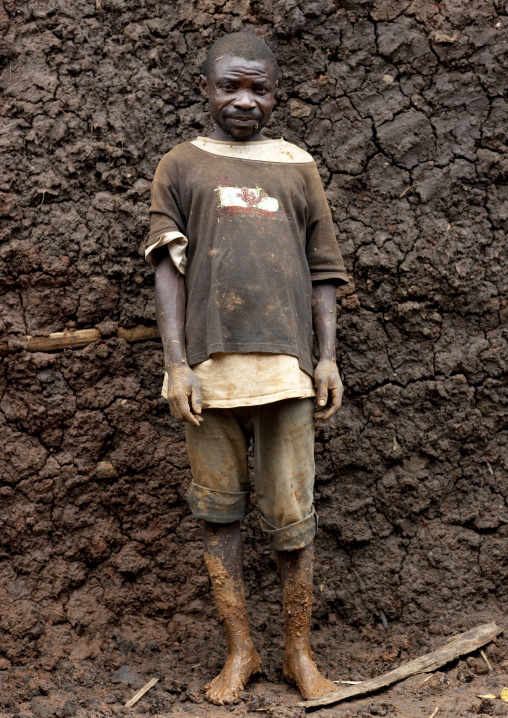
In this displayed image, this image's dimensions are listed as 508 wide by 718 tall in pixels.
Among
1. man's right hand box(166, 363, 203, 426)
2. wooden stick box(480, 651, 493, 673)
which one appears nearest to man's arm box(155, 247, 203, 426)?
man's right hand box(166, 363, 203, 426)

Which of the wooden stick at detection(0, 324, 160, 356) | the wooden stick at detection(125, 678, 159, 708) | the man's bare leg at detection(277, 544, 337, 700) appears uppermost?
the wooden stick at detection(0, 324, 160, 356)

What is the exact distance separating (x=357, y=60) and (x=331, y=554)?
7.08 ft

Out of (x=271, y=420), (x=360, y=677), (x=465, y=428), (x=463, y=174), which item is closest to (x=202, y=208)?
(x=271, y=420)

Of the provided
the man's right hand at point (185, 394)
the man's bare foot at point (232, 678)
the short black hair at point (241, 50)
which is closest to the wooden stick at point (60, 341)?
the man's right hand at point (185, 394)

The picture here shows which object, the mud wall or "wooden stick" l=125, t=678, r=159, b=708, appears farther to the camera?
the mud wall

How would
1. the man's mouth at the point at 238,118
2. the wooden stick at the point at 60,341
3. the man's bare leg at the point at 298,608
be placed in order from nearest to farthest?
the man's mouth at the point at 238,118
the man's bare leg at the point at 298,608
the wooden stick at the point at 60,341

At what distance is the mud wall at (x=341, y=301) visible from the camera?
335 cm

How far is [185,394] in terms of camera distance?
2.59m

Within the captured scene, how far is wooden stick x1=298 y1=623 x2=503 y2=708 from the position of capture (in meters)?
2.75

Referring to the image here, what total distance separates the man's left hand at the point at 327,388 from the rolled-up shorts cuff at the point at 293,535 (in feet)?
1.25

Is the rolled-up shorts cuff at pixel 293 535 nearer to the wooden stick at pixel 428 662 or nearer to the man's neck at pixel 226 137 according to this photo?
the wooden stick at pixel 428 662

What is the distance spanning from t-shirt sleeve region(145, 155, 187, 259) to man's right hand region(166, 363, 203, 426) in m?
0.44

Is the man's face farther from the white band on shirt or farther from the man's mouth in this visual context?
the white band on shirt

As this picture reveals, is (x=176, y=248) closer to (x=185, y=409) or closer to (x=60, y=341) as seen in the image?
(x=185, y=409)
